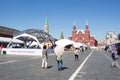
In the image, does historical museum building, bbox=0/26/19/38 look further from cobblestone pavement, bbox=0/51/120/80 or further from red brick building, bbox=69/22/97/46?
cobblestone pavement, bbox=0/51/120/80

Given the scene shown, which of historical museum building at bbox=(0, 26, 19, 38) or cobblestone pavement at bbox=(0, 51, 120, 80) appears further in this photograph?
historical museum building at bbox=(0, 26, 19, 38)

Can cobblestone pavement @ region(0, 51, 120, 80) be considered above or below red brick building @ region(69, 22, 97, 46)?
below

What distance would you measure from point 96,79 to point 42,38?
177 ft

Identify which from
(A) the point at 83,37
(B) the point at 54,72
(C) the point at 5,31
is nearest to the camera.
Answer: (B) the point at 54,72

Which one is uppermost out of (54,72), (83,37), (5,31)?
(83,37)

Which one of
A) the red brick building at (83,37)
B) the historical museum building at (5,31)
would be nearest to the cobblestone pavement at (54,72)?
the historical museum building at (5,31)

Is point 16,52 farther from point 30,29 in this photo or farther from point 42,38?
point 42,38

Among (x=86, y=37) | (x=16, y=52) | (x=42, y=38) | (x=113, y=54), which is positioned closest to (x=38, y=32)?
(x=42, y=38)

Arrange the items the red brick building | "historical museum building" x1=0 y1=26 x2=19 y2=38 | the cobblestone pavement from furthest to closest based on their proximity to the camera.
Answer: the red brick building
"historical museum building" x1=0 y1=26 x2=19 y2=38
the cobblestone pavement

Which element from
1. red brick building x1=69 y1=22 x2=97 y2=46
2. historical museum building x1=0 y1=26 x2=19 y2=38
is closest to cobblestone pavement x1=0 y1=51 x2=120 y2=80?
historical museum building x1=0 y1=26 x2=19 y2=38

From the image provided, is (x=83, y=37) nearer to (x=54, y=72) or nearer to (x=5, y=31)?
(x=5, y=31)

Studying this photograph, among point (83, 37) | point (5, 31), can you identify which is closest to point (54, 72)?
point (5, 31)

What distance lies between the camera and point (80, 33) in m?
188

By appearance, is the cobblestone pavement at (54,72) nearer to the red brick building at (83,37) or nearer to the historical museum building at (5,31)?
the historical museum building at (5,31)
